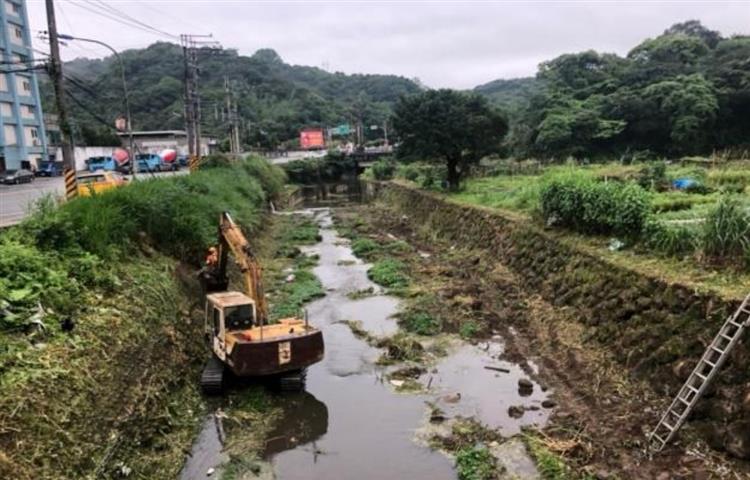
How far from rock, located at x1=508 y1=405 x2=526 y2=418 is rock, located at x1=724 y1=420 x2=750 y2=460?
147 inches

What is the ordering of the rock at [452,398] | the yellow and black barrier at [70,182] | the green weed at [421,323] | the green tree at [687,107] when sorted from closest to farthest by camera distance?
1. the rock at [452,398]
2. the green weed at [421,323]
3. the yellow and black barrier at [70,182]
4. the green tree at [687,107]

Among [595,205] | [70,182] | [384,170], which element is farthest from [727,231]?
[384,170]

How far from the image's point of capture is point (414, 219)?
3844 cm

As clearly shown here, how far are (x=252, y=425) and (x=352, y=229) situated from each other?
27.8 meters

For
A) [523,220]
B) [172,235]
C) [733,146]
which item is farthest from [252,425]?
[733,146]

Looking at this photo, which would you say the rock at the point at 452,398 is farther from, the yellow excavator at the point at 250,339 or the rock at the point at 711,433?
the rock at the point at 711,433

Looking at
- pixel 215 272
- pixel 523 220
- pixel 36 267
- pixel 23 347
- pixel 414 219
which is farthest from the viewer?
pixel 414 219

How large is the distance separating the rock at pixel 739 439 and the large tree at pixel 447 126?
85.3ft

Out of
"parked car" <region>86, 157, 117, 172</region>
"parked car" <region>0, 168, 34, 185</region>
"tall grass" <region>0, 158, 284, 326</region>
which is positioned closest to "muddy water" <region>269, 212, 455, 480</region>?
"tall grass" <region>0, 158, 284, 326</region>

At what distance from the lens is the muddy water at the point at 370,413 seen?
998 centimetres

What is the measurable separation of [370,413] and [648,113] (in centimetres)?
4787

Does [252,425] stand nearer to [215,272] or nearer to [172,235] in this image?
[215,272]

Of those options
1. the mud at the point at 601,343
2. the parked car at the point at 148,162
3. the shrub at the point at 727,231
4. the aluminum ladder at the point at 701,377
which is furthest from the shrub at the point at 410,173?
the aluminum ladder at the point at 701,377

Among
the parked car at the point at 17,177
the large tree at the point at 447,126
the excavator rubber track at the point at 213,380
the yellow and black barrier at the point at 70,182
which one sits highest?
the large tree at the point at 447,126
